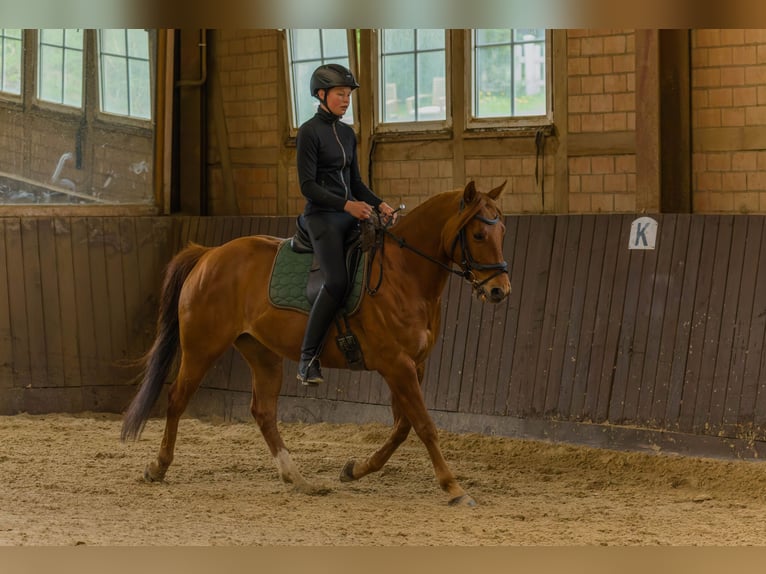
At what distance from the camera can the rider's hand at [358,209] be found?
17.0 ft

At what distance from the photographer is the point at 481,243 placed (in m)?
5.02

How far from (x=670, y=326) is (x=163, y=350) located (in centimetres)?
281

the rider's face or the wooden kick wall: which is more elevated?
the rider's face

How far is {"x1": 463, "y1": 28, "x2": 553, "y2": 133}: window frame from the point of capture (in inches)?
312

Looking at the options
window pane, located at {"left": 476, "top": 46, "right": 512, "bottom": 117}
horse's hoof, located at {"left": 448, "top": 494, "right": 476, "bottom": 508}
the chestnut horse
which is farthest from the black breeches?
window pane, located at {"left": 476, "top": 46, "right": 512, "bottom": 117}

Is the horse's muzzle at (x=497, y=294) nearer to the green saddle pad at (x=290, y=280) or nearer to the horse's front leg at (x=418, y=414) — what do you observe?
the horse's front leg at (x=418, y=414)

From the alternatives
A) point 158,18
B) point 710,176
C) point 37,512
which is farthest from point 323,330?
point 158,18

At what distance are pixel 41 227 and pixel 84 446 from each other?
196cm

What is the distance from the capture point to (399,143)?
8695 mm

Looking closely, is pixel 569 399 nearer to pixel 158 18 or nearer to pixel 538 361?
pixel 538 361

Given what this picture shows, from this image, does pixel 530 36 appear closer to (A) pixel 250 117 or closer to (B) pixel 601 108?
(B) pixel 601 108

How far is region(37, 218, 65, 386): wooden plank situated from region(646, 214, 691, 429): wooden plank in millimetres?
4412

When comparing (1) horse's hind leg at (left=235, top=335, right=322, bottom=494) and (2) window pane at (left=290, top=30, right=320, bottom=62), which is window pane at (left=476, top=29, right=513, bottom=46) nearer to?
(2) window pane at (left=290, top=30, right=320, bottom=62)

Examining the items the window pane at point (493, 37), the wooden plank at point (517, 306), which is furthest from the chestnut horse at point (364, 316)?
the window pane at point (493, 37)
